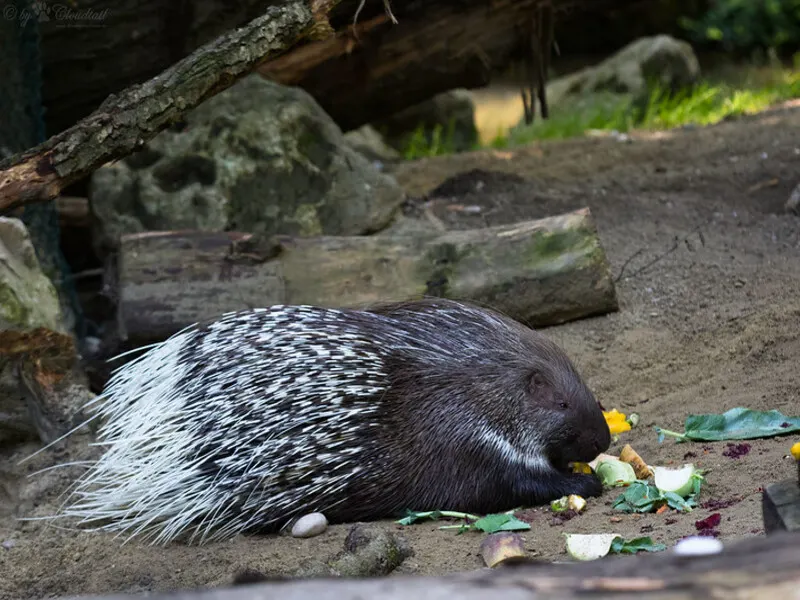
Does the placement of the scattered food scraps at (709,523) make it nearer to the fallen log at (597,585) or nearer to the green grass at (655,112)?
the fallen log at (597,585)

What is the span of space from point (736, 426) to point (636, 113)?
19.3 ft

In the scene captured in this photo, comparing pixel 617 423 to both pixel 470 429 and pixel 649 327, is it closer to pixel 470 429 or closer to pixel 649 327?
pixel 470 429

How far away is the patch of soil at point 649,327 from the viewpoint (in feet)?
9.28

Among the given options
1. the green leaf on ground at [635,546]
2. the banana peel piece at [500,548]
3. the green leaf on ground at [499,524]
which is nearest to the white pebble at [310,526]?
the green leaf on ground at [499,524]

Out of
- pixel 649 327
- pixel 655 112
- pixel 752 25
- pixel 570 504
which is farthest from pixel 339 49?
pixel 752 25

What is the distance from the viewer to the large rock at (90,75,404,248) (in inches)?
196

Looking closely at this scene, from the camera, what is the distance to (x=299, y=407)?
311 cm

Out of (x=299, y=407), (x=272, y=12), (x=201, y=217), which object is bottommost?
(x=299, y=407)

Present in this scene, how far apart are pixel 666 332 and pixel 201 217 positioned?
2.46m

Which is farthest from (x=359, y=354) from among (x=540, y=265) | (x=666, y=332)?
(x=666, y=332)

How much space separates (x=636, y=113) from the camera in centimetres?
861

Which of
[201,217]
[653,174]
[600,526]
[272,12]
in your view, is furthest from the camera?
[653,174]

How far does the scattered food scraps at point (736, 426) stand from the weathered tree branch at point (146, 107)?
1.91 meters

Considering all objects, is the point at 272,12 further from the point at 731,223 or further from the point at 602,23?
the point at 602,23
